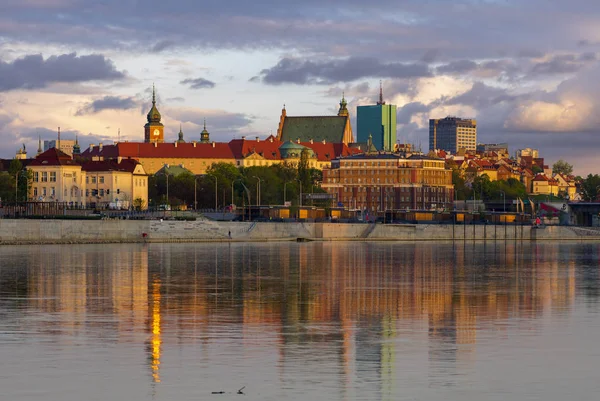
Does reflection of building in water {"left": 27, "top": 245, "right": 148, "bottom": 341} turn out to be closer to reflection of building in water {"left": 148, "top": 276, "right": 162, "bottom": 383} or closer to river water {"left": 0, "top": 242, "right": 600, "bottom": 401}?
river water {"left": 0, "top": 242, "right": 600, "bottom": 401}

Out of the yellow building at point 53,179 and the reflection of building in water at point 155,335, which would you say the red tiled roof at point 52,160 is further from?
the reflection of building in water at point 155,335

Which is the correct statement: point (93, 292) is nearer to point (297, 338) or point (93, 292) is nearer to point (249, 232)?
point (297, 338)

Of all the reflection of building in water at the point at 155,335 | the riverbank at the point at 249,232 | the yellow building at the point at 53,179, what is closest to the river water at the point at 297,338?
the reflection of building in water at the point at 155,335

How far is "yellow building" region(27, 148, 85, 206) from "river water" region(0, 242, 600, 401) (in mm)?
125714

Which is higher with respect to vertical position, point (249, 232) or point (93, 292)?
point (93, 292)

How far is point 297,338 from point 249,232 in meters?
118

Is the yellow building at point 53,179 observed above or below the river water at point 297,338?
above

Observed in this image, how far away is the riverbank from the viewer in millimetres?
128375

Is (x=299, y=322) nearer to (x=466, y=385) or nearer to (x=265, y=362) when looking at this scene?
(x=265, y=362)

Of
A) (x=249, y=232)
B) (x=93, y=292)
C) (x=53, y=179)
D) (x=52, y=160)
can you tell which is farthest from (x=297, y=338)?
(x=52, y=160)

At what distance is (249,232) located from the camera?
152 meters

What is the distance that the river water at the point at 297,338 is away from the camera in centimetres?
2550

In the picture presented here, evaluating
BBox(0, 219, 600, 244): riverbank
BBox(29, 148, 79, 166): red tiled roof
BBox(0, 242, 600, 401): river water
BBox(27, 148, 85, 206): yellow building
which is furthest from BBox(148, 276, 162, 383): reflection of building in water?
BBox(29, 148, 79, 166): red tiled roof

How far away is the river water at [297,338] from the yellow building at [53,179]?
412 ft
